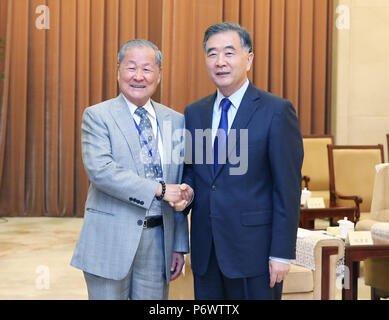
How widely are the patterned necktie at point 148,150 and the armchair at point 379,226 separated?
6.17 ft

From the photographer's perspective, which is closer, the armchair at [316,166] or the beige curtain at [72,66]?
the armchair at [316,166]

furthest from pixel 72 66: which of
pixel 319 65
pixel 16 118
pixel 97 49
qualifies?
pixel 319 65

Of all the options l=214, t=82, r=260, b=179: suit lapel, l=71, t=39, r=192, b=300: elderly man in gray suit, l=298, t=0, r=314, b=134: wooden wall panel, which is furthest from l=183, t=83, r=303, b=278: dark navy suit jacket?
l=298, t=0, r=314, b=134: wooden wall panel

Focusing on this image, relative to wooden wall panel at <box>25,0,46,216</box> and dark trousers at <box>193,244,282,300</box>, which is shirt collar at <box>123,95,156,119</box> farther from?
wooden wall panel at <box>25,0,46,216</box>

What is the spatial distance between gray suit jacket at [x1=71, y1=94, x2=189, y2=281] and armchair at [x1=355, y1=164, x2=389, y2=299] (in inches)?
70.7

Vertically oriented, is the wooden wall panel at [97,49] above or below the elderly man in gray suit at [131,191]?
above

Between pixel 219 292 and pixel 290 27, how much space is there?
536 cm

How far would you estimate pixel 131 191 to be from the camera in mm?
1821

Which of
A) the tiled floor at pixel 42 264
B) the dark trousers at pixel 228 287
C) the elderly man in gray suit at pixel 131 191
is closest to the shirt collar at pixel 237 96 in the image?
the elderly man in gray suit at pixel 131 191

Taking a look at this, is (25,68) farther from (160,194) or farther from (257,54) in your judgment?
(160,194)

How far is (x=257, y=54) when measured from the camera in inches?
261

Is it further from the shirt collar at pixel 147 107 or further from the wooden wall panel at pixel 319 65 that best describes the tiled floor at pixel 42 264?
the wooden wall panel at pixel 319 65

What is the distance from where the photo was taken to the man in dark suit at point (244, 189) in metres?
1.81
